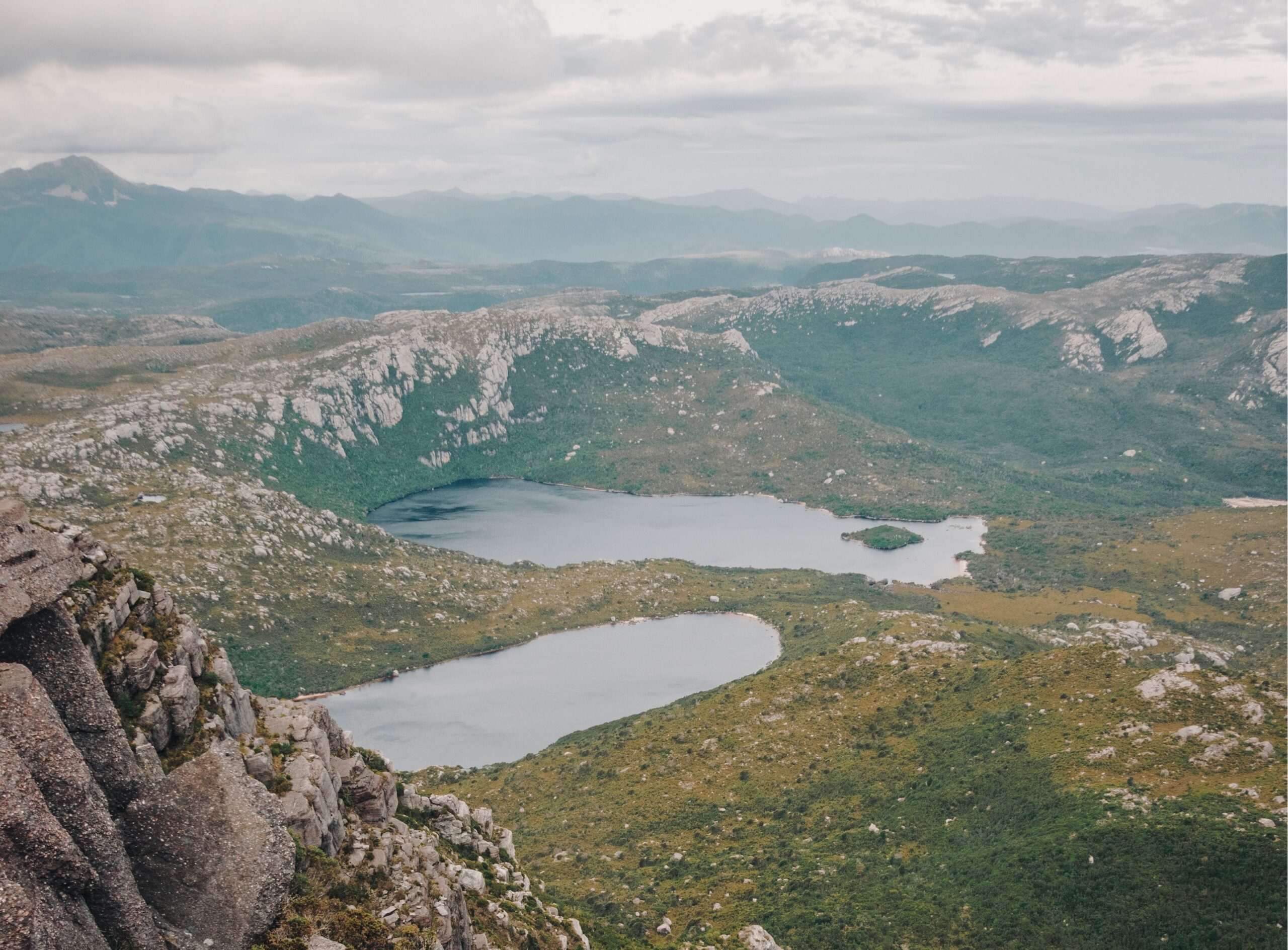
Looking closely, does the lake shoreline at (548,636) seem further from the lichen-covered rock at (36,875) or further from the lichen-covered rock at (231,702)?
the lichen-covered rock at (36,875)

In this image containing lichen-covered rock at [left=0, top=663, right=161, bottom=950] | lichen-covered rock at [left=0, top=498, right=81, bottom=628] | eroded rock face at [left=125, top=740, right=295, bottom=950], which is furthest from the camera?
eroded rock face at [left=125, top=740, right=295, bottom=950]

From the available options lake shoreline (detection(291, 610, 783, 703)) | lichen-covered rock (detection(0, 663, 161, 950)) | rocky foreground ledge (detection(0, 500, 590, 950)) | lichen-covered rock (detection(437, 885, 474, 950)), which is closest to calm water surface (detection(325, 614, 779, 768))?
lake shoreline (detection(291, 610, 783, 703))

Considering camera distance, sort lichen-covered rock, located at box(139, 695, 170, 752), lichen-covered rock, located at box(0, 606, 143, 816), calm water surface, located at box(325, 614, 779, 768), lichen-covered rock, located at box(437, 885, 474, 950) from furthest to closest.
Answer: calm water surface, located at box(325, 614, 779, 768), lichen-covered rock, located at box(437, 885, 474, 950), lichen-covered rock, located at box(139, 695, 170, 752), lichen-covered rock, located at box(0, 606, 143, 816)

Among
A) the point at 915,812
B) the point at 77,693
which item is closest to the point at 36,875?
the point at 77,693

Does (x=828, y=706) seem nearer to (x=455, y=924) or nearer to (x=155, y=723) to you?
(x=455, y=924)

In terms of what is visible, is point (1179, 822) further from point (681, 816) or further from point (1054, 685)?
point (681, 816)

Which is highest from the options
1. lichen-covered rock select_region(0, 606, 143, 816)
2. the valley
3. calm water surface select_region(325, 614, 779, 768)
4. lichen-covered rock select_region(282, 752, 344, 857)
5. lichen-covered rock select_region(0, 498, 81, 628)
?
lichen-covered rock select_region(0, 498, 81, 628)

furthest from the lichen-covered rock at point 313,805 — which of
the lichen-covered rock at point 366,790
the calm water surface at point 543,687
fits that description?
the calm water surface at point 543,687

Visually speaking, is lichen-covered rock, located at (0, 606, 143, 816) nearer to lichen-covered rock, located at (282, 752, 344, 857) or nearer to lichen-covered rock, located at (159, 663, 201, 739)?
lichen-covered rock, located at (159, 663, 201, 739)
